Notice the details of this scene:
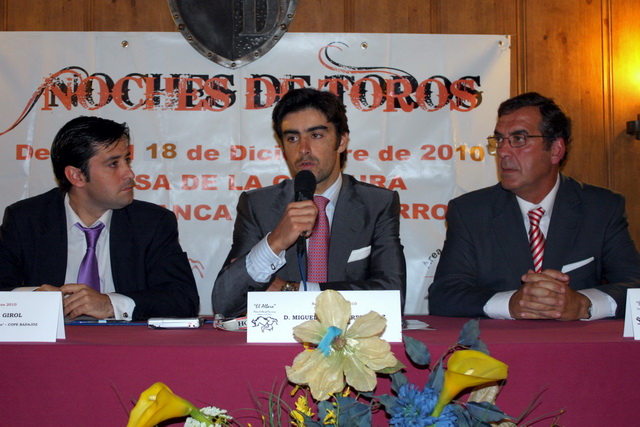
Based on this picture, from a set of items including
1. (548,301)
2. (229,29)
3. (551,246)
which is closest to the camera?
(548,301)

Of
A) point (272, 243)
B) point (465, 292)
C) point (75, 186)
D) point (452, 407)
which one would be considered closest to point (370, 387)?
point (452, 407)

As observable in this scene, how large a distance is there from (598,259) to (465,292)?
586 mm

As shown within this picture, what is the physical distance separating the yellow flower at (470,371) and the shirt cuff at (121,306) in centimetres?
161

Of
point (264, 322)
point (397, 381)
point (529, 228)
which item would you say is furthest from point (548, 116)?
point (397, 381)

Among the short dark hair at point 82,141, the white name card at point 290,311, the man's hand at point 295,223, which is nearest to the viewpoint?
the white name card at point 290,311

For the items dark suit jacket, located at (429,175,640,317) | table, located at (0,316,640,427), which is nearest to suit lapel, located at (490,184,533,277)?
dark suit jacket, located at (429,175,640,317)

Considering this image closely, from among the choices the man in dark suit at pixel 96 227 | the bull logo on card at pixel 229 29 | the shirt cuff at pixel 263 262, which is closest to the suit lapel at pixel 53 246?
the man in dark suit at pixel 96 227

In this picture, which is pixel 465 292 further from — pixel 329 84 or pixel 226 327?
pixel 329 84

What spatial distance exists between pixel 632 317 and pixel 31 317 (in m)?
1.29

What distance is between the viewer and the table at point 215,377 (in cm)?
119

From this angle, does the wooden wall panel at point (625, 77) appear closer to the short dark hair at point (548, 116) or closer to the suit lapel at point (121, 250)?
the short dark hair at point (548, 116)

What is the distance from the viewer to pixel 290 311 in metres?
1.33

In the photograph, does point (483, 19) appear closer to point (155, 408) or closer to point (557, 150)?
point (557, 150)

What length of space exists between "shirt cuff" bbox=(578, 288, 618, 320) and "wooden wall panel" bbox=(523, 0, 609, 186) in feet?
5.08
